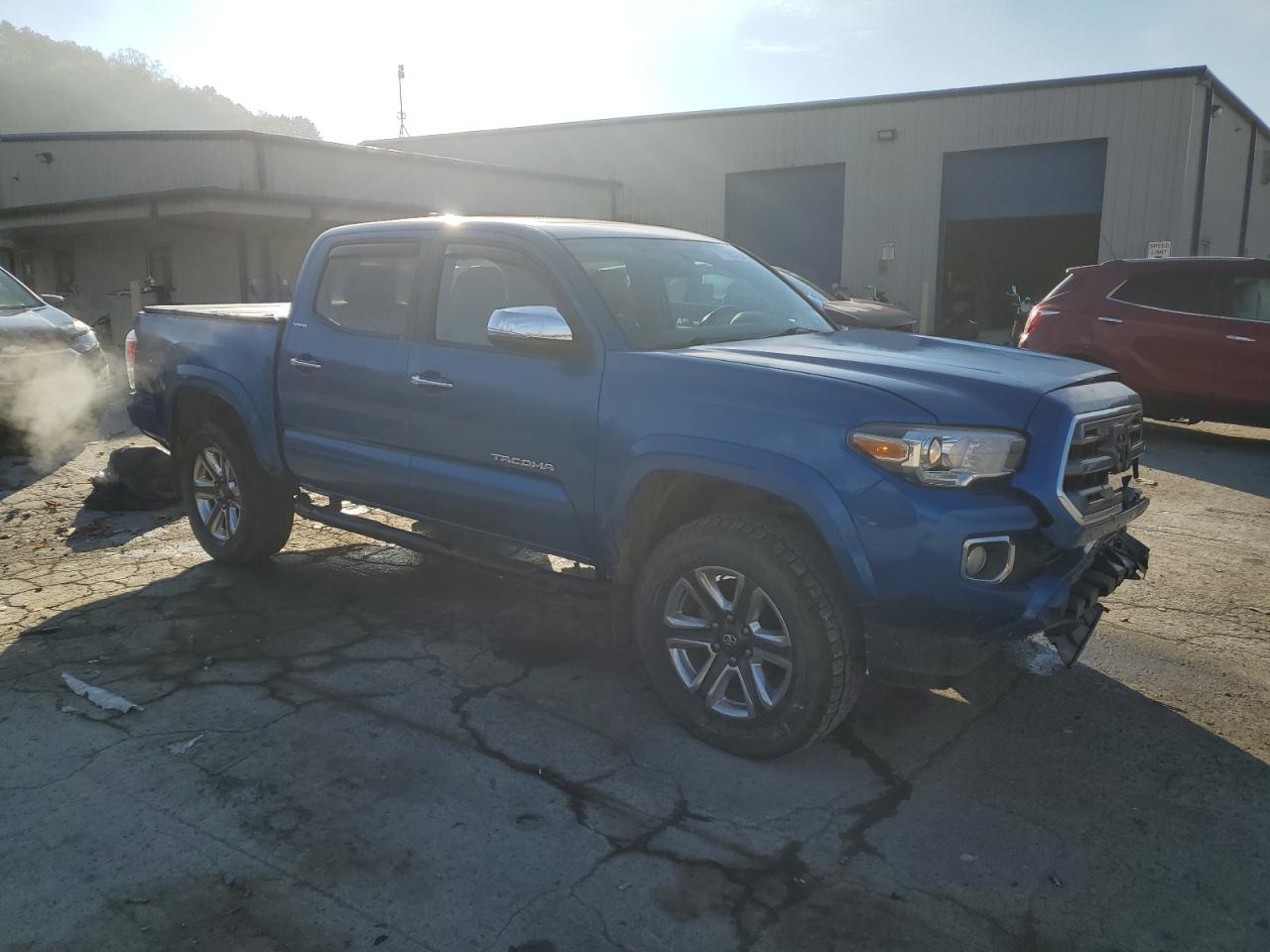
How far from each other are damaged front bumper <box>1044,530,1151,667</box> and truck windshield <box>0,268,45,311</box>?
9910mm

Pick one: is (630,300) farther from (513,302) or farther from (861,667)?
(861,667)

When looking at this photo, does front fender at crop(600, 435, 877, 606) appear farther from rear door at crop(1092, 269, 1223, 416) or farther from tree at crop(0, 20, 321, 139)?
tree at crop(0, 20, 321, 139)

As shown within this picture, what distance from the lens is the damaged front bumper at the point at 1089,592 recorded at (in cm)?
335

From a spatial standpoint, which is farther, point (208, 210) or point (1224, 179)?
point (1224, 179)

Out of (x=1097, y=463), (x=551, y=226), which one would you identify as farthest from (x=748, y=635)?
(x=551, y=226)

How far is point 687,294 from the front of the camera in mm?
4473

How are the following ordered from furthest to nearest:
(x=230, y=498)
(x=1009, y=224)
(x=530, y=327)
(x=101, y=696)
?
1. (x=1009, y=224)
2. (x=230, y=498)
3. (x=101, y=696)
4. (x=530, y=327)

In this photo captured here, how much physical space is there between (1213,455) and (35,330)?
433 inches

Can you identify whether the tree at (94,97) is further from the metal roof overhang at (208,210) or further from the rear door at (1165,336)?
the rear door at (1165,336)

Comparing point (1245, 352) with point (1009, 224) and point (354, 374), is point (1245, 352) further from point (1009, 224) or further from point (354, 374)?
point (1009, 224)

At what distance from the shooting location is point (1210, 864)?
299cm

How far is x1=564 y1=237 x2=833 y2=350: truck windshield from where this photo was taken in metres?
4.15

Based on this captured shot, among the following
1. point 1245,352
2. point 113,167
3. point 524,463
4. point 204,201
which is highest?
point 113,167

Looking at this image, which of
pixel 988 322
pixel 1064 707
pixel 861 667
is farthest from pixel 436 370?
pixel 988 322
